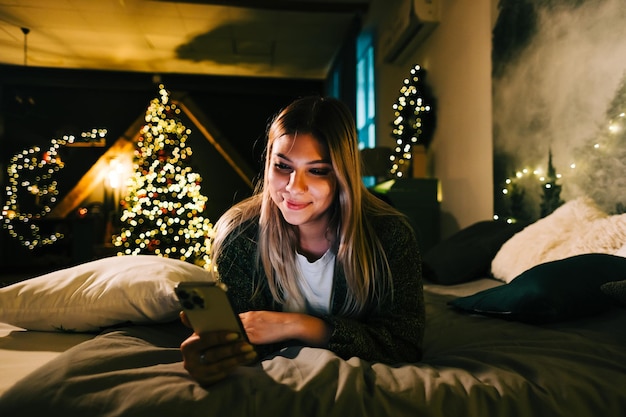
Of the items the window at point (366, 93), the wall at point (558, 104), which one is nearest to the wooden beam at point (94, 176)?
the window at point (366, 93)

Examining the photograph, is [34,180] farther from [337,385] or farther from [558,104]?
[337,385]

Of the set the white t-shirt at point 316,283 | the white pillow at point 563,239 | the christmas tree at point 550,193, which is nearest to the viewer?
the white t-shirt at point 316,283

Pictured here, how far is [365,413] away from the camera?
28.6 inches

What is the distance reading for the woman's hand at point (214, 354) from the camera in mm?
756

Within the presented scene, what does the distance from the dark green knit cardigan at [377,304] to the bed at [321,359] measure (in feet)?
0.19

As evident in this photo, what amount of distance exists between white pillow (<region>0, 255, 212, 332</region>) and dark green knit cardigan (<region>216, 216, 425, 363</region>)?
7.8 inches

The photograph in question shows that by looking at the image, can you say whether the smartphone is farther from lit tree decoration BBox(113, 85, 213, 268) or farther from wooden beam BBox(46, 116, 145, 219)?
wooden beam BBox(46, 116, 145, 219)

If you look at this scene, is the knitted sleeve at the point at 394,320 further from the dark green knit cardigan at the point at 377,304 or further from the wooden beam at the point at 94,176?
the wooden beam at the point at 94,176

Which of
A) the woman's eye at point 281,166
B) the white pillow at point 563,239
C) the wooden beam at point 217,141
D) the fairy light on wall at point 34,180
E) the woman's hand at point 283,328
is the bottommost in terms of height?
the woman's hand at point 283,328

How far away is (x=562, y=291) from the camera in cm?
117

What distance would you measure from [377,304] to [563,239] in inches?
38.4

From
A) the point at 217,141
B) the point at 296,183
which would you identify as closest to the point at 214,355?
the point at 296,183

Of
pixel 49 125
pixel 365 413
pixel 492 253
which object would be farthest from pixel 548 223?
pixel 49 125

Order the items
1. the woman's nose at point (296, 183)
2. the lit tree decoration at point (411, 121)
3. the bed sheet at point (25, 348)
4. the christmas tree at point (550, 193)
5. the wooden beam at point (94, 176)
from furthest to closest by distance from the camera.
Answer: the wooden beam at point (94, 176) → the lit tree decoration at point (411, 121) → the christmas tree at point (550, 193) → the woman's nose at point (296, 183) → the bed sheet at point (25, 348)
